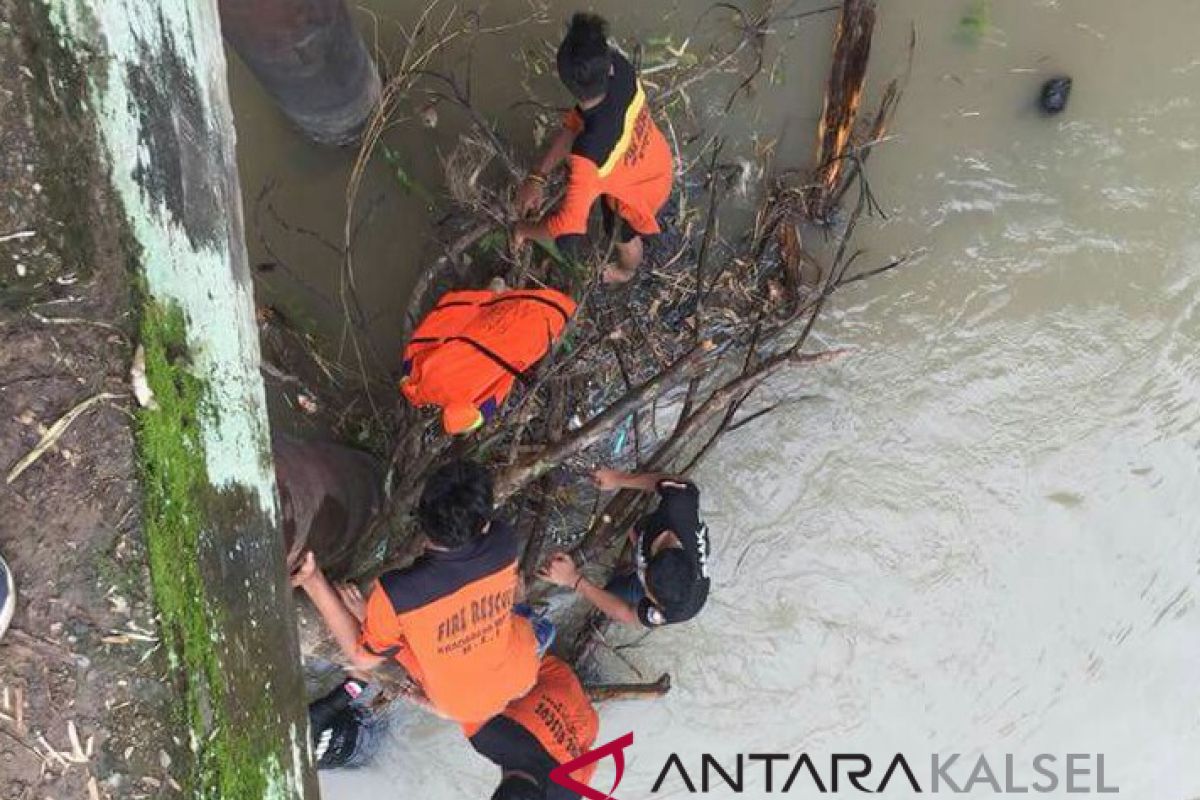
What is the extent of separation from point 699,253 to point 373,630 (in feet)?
6.49

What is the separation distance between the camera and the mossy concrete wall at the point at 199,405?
1.51 m

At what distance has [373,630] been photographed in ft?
8.19

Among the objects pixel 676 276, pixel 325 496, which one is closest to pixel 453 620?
pixel 325 496

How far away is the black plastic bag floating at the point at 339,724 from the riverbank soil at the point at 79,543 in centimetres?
220

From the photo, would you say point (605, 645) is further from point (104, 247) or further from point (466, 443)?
point (104, 247)

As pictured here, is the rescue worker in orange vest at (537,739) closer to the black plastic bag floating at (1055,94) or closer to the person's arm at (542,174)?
the person's arm at (542,174)

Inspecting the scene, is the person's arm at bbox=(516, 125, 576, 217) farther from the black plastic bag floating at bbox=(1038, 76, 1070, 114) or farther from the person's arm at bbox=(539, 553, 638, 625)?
the black plastic bag floating at bbox=(1038, 76, 1070, 114)

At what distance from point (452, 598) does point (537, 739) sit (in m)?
0.91

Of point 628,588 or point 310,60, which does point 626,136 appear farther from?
point 628,588

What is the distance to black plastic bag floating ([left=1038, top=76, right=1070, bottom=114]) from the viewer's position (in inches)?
144

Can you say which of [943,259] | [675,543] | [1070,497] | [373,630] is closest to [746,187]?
[943,259]

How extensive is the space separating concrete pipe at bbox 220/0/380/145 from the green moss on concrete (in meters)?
1.37

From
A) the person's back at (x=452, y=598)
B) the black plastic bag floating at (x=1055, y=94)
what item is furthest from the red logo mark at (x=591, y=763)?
the black plastic bag floating at (x=1055, y=94)

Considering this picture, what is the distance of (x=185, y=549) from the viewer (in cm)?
156
